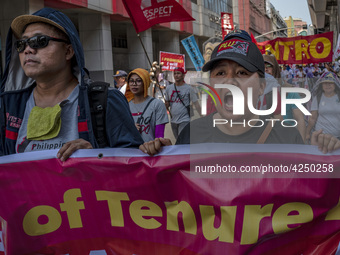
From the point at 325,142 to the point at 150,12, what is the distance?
5.60 m

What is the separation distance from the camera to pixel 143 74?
6293 mm

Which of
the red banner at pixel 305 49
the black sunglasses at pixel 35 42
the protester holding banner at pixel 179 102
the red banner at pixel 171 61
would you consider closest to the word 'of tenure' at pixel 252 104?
the black sunglasses at pixel 35 42

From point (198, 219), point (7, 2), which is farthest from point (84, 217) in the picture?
point (7, 2)

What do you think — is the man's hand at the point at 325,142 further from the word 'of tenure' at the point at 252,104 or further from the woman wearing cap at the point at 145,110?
the woman wearing cap at the point at 145,110

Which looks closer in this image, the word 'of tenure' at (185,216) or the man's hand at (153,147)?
the word 'of tenure' at (185,216)

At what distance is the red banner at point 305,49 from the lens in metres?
11.6

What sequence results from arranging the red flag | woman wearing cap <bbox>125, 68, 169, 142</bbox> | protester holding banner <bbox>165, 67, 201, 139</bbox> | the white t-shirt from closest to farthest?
1. the white t-shirt
2. woman wearing cap <bbox>125, 68, 169, 142</bbox>
3. the red flag
4. protester holding banner <bbox>165, 67, 201, 139</bbox>

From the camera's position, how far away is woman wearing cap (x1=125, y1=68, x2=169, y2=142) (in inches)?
231

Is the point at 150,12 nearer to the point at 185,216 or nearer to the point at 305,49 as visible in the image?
the point at 185,216

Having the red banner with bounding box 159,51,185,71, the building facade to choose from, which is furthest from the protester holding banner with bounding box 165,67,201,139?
the red banner with bounding box 159,51,185,71

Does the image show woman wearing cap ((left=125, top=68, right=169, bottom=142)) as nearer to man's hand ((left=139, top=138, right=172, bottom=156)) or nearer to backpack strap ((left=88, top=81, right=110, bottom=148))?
backpack strap ((left=88, top=81, right=110, bottom=148))

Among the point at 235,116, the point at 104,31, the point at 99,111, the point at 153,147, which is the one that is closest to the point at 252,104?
the point at 235,116

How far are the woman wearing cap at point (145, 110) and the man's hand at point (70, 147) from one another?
3.22 m

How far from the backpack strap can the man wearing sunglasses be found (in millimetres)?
29
